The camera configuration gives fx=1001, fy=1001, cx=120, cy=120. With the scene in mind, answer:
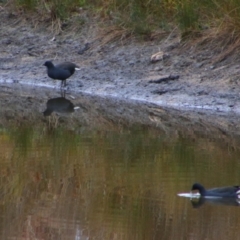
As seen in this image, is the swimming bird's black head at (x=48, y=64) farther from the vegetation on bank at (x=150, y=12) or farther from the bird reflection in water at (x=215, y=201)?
the bird reflection in water at (x=215, y=201)

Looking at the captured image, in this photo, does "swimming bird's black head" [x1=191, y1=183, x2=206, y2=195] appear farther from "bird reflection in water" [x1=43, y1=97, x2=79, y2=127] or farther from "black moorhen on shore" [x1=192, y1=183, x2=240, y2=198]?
"bird reflection in water" [x1=43, y1=97, x2=79, y2=127]

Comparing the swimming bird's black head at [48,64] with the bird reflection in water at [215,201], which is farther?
the swimming bird's black head at [48,64]

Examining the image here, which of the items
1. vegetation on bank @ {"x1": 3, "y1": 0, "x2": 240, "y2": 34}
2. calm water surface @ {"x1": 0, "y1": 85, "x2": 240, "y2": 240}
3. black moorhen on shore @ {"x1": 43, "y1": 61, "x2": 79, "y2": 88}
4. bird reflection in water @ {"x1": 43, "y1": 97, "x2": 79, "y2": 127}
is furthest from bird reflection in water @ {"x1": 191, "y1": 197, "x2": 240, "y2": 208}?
black moorhen on shore @ {"x1": 43, "y1": 61, "x2": 79, "y2": 88}

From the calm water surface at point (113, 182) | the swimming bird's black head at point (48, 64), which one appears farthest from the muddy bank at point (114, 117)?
the swimming bird's black head at point (48, 64)

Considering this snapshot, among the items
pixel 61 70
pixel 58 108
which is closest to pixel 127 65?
pixel 61 70

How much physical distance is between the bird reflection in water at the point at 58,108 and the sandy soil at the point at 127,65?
0.61m

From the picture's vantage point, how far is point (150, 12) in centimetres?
1644

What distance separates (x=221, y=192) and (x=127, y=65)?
7.11 meters

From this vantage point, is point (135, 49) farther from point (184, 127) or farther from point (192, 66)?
point (184, 127)

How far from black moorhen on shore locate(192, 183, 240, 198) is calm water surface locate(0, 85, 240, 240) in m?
0.08

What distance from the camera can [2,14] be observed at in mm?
18438

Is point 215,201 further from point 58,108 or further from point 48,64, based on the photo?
point 48,64

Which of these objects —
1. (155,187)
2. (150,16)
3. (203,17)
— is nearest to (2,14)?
(150,16)

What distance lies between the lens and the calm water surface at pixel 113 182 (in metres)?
7.38
